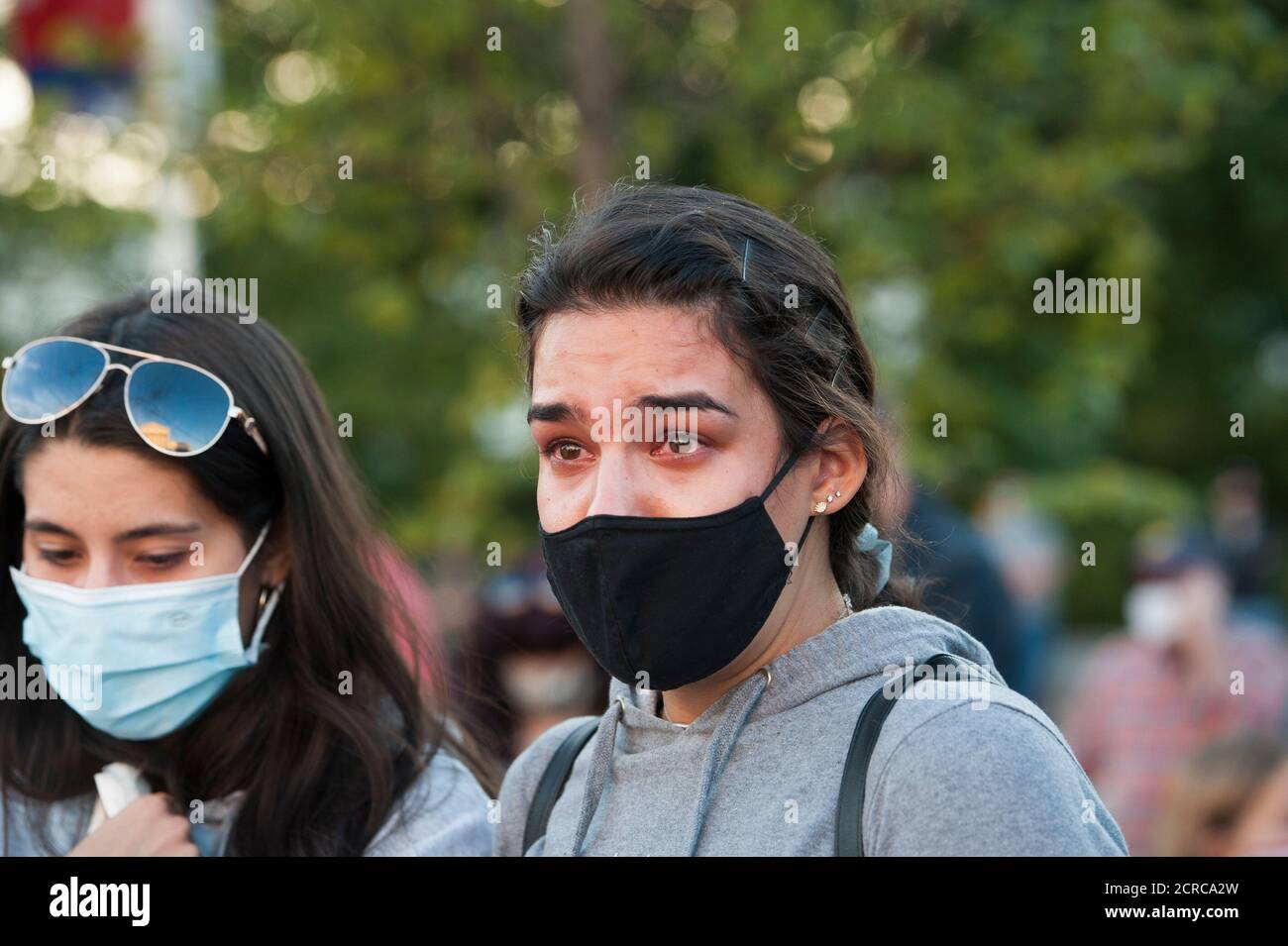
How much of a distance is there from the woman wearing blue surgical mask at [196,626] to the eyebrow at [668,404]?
998 mm

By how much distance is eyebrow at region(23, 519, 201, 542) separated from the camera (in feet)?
9.58

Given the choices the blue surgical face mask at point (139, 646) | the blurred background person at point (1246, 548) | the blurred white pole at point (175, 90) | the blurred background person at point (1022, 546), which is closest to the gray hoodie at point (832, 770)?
the blue surgical face mask at point (139, 646)

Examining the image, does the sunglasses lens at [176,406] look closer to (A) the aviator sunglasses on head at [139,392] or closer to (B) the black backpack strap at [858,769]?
(A) the aviator sunglasses on head at [139,392]

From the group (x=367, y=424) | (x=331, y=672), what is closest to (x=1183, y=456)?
(x=367, y=424)

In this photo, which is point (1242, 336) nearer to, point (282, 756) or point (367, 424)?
point (367, 424)

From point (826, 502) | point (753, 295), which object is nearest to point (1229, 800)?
point (826, 502)

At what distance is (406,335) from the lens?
942cm

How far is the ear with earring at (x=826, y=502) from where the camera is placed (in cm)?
230

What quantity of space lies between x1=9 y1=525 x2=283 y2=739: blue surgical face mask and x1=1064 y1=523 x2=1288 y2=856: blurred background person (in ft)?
12.8

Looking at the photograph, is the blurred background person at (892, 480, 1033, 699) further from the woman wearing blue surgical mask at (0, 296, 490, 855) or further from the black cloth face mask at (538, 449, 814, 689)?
the black cloth face mask at (538, 449, 814, 689)

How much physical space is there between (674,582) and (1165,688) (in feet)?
15.4

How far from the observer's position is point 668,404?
84.8 inches

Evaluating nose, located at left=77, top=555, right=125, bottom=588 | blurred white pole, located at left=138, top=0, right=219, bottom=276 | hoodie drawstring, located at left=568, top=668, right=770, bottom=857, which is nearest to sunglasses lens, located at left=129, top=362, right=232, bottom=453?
nose, located at left=77, top=555, right=125, bottom=588

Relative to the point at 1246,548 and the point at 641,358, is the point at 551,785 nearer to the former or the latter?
the point at 641,358
